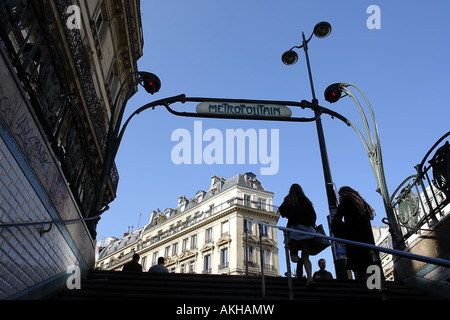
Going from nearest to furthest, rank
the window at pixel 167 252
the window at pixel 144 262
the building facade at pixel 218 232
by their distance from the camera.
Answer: the building facade at pixel 218 232, the window at pixel 167 252, the window at pixel 144 262

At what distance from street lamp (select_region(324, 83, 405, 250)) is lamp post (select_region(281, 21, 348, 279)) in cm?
54

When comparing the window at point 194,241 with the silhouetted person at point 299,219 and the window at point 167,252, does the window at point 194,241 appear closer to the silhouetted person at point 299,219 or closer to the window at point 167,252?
the window at point 167,252

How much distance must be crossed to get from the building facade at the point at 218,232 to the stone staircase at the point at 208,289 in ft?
102

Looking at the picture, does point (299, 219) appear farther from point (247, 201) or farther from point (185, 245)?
point (185, 245)

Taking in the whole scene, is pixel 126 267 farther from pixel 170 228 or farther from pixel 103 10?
pixel 170 228

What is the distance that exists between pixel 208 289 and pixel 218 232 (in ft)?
128

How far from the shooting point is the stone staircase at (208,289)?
14.9 feet

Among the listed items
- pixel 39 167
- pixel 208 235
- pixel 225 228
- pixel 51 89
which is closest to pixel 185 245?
pixel 208 235

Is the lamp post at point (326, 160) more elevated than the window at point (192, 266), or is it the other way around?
the window at point (192, 266)

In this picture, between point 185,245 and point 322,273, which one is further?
point 185,245

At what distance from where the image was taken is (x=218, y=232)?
43.3 meters

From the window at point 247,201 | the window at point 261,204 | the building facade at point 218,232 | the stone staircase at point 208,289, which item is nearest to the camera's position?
the stone staircase at point 208,289

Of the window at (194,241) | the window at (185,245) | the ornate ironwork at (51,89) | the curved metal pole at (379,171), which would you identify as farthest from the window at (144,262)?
the curved metal pole at (379,171)
